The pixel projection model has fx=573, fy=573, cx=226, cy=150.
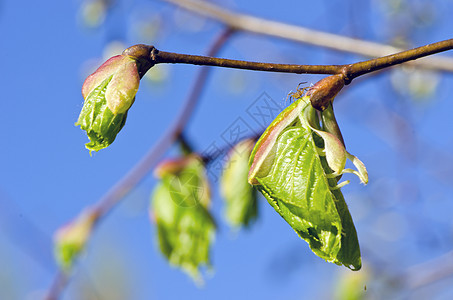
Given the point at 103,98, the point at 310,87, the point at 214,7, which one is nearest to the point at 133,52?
the point at 103,98

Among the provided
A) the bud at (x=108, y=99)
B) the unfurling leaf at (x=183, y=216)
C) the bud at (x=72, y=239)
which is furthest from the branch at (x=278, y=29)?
the bud at (x=108, y=99)

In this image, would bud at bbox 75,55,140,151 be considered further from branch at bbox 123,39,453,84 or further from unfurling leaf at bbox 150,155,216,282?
unfurling leaf at bbox 150,155,216,282

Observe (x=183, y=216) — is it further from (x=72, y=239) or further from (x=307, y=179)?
(x=307, y=179)

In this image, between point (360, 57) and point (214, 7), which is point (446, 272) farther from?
point (214, 7)

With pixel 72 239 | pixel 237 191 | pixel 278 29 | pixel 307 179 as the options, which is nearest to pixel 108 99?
pixel 307 179

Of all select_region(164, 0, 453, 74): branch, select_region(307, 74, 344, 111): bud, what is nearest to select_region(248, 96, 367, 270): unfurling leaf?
select_region(307, 74, 344, 111): bud

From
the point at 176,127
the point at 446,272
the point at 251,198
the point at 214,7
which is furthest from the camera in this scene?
the point at 446,272

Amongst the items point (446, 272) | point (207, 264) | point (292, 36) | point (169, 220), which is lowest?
point (446, 272)
